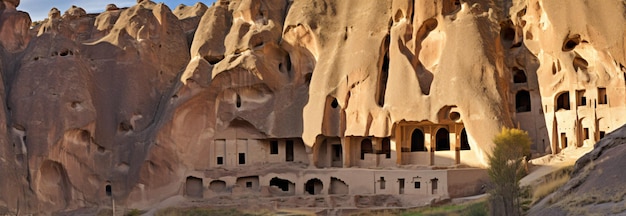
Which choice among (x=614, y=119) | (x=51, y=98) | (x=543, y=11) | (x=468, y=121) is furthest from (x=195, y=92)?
(x=614, y=119)

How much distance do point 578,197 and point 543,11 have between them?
25.3 meters

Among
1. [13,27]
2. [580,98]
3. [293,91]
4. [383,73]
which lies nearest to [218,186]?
[293,91]

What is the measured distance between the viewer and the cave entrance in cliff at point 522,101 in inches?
1815

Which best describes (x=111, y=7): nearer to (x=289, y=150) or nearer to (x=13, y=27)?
(x=13, y=27)

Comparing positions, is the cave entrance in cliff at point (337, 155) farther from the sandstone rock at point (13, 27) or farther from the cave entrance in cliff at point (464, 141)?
the sandstone rock at point (13, 27)

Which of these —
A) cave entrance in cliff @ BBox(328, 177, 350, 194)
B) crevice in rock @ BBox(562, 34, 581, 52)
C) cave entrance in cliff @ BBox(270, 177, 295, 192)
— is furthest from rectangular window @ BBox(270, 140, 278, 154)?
crevice in rock @ BBox(562, 34, 581, 52)

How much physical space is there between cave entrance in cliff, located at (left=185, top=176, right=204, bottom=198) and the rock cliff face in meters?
0.20

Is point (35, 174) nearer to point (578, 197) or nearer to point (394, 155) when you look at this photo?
point (394, 155)

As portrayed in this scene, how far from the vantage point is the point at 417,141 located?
48.7m

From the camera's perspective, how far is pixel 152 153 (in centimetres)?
4791

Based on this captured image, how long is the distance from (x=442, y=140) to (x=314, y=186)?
27.1ft

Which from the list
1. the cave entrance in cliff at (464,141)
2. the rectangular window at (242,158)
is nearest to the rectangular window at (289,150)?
the rectangular window at (242,158)

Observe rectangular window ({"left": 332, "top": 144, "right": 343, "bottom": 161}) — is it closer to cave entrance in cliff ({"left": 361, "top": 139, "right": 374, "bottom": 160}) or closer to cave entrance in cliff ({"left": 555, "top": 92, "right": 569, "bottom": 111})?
cave entrance in cliff ({"left": 361, "top": 139, "right": 374, "bottom": 160})

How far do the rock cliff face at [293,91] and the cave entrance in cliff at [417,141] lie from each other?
4.0 inches
